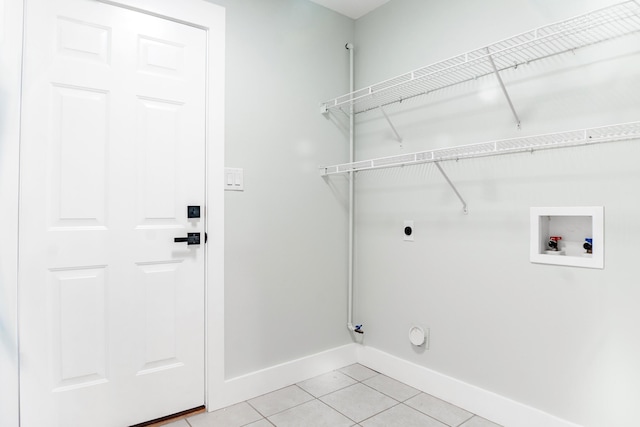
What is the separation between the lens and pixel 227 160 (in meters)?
2.06

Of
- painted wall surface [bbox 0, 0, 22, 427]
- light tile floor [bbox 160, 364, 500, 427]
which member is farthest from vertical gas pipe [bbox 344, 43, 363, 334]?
painted wall surface [bbox 0, 0, 22, 427]

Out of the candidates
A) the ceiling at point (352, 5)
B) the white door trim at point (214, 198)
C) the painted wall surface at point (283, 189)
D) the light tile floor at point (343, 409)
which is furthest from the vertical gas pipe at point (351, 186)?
the white door trim at point (214, 198)

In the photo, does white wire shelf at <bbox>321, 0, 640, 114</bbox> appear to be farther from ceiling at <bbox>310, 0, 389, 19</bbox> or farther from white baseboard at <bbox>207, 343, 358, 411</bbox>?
white baseboard at <bbox>207, 343, 358, 411</bbox>

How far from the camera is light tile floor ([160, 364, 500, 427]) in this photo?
1.86 meters

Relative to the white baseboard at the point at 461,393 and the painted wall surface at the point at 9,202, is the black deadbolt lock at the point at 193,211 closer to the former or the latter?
the painted wall surface at the point at 9,202

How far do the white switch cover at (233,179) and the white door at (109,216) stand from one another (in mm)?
128

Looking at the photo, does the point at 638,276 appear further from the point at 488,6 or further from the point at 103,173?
the point at 103,173

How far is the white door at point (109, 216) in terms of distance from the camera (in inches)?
63.2

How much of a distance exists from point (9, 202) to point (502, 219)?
2174 millimetres

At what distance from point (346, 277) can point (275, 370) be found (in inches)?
30.2

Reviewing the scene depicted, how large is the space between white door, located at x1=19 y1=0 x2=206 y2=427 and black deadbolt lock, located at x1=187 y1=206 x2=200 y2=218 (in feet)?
0.09

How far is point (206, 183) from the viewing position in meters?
2.00

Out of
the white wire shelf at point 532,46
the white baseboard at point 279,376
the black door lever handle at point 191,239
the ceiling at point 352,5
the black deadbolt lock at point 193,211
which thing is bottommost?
the white baseboard at point 279,376

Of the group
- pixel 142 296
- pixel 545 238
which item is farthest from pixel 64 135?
pixel 545 238
